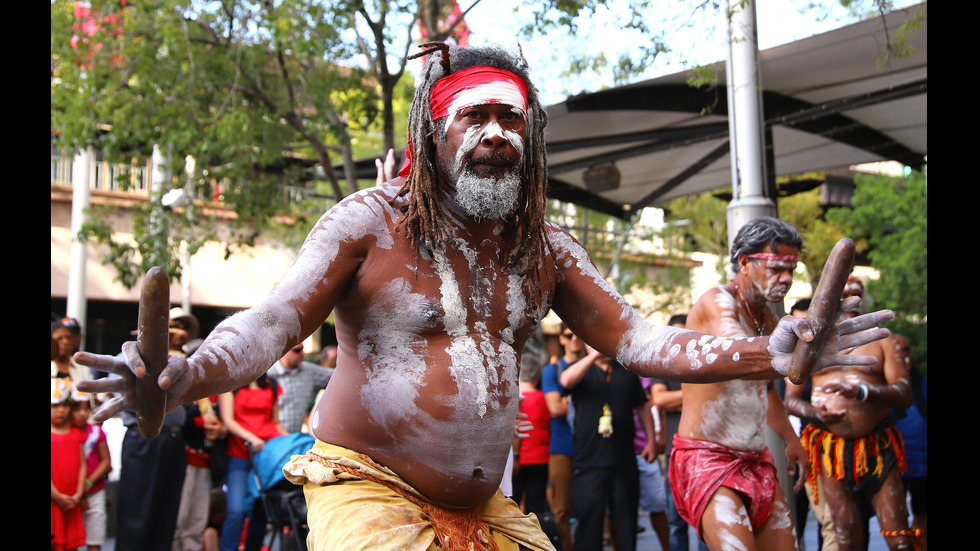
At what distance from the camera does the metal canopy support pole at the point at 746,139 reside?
7207mm

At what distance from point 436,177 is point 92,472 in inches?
227

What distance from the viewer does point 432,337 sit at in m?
2.76

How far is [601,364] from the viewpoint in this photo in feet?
25.7

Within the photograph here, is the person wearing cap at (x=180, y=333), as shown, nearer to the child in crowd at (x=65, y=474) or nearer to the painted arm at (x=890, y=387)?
the child in crowd at (x=65, y=474)

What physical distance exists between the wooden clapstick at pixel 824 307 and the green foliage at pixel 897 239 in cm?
1262

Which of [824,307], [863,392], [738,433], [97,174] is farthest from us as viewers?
[97,174]

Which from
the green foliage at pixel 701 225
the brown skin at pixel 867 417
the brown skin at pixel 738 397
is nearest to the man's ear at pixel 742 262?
the brown skin at pixel 738 397

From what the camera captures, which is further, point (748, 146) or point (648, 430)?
point (648, 430)

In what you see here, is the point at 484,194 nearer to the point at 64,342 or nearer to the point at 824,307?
the point at 824,307

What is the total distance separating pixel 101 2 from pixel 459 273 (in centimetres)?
936

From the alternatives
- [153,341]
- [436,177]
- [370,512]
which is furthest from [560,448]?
[153,341]

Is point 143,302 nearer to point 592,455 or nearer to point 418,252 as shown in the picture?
point 418,252

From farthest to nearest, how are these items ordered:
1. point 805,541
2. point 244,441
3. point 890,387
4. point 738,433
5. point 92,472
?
point 805,541 → point 244,441 → point 92,472 → point 890,387 → point 738,433
